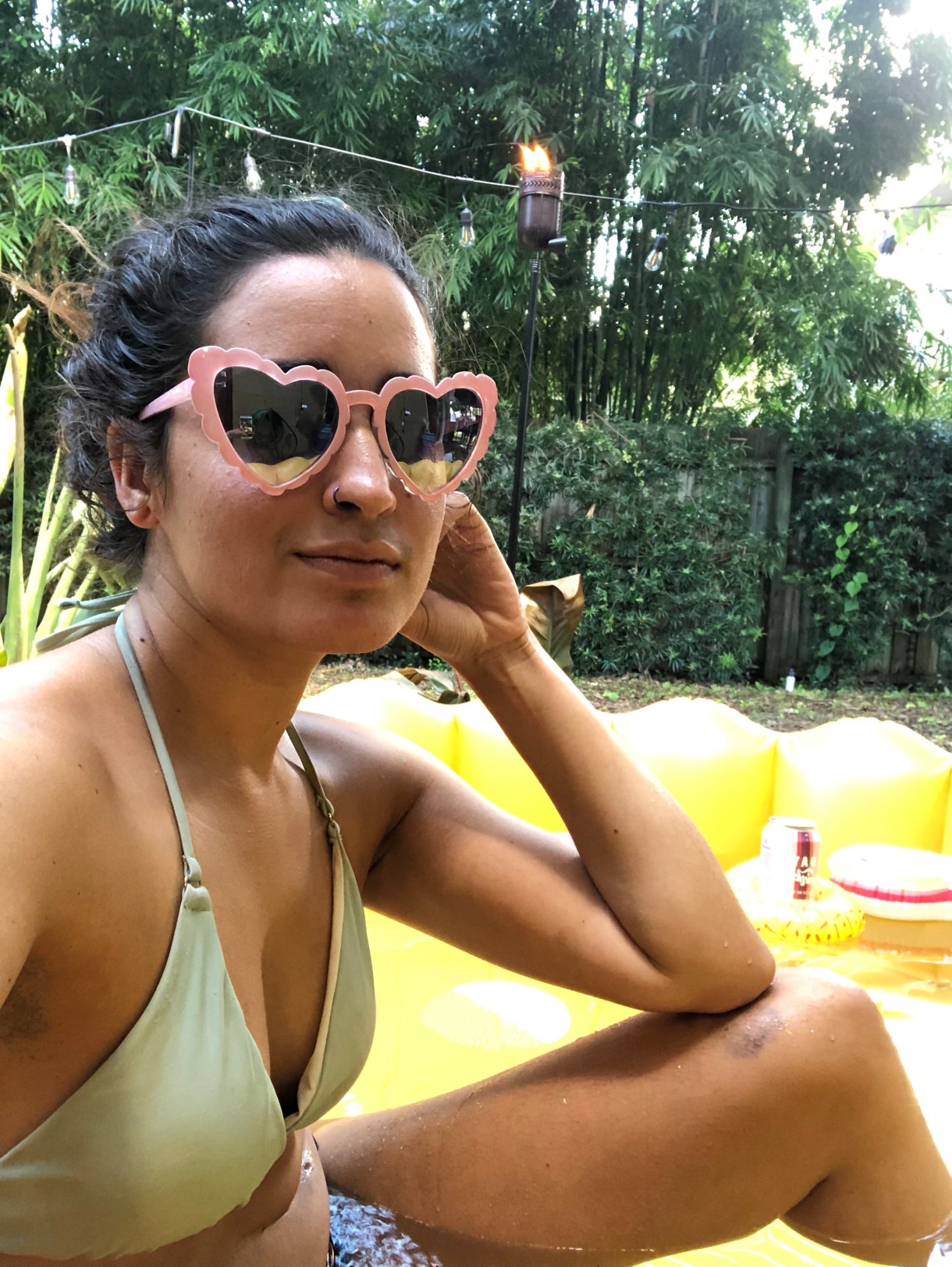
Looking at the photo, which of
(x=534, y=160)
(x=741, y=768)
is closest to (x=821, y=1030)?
(x=741, y=768)

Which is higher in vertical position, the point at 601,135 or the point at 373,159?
the point at 601,135

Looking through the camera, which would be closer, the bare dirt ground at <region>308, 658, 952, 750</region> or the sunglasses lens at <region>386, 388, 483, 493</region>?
the sunglasses lens at <region>386, 388, 483, 493</region>

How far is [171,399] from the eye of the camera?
3.19 ft

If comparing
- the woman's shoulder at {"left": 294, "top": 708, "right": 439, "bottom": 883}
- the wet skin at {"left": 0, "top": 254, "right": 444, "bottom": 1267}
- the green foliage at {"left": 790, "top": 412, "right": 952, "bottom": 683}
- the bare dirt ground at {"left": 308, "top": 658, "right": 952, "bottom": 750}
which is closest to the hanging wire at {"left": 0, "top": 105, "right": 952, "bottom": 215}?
the green foliage at {"left": 790, "top": 412, "right": 952, "bottom": 683}

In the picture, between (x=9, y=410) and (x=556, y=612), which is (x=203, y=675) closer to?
(x=9, y=410)

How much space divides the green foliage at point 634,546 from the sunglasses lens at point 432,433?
5.40 m

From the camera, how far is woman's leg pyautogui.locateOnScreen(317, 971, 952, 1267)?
4.00 ft

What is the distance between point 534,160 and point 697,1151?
11.2ft

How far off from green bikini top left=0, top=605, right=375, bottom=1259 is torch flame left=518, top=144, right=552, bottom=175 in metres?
3.24

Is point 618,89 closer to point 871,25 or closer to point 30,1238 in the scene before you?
point 871,25

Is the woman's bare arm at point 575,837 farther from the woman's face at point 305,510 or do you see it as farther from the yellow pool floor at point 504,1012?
the yellow pool floor at point 504,1012

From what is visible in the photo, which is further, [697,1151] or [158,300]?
[697,1151]

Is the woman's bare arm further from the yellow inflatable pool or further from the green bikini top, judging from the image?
the yellow inflatable pool

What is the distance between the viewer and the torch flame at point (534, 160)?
3652 millimetres
